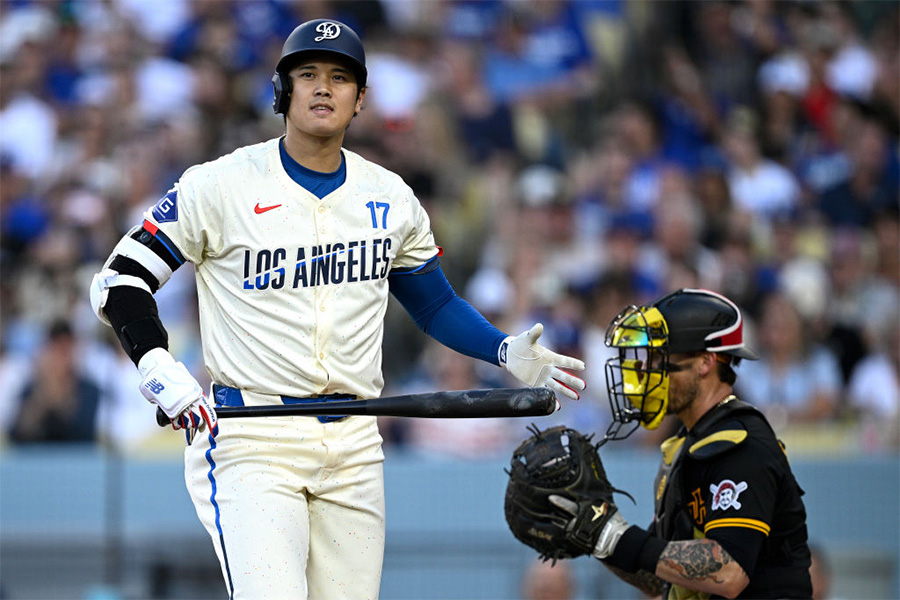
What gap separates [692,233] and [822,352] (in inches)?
55.3

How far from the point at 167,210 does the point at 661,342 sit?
173cm

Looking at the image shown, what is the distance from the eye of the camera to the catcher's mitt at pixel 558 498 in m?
4.49

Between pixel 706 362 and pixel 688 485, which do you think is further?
pixel 706 362

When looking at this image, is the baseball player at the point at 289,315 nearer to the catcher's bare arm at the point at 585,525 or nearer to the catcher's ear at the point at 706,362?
the catcher's bare arm at the point at 585,525

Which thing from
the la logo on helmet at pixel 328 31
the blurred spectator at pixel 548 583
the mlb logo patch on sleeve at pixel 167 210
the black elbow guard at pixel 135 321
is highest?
the la logo on helmet at pixel 328 31

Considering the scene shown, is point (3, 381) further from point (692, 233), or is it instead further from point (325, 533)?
point (325, 533)

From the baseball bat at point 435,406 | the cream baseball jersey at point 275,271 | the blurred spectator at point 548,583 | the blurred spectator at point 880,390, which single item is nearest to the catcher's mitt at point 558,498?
the baseball bat at point 435,406

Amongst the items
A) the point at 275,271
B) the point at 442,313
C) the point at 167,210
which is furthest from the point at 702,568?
the point at 167,210

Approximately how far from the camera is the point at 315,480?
4.27m

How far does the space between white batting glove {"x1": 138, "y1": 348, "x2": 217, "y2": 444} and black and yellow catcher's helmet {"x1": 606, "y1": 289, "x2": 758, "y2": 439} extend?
1.45 metres

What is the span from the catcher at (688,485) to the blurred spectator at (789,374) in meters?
4.38

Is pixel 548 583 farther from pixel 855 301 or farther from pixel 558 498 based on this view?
pixel 558 498

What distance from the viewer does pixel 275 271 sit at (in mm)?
4289

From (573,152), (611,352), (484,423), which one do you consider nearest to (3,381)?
(484,423)
